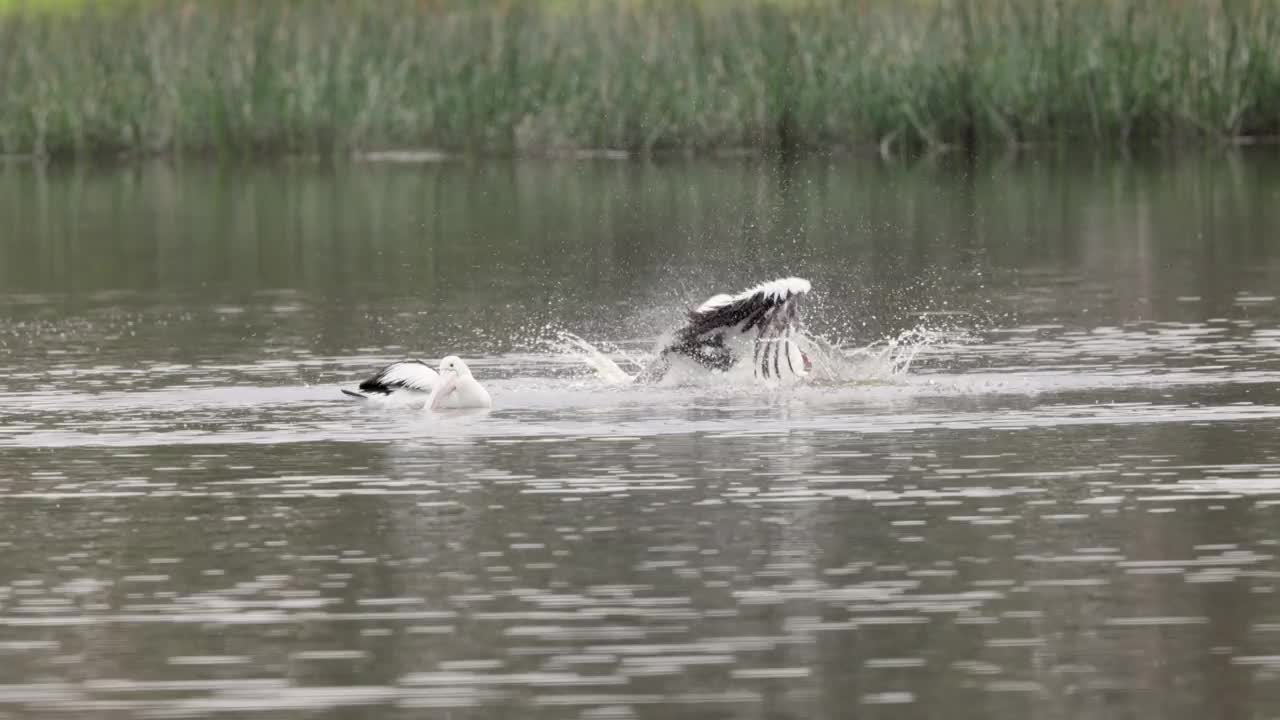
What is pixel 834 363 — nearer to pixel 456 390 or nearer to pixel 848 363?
pixel 848 363

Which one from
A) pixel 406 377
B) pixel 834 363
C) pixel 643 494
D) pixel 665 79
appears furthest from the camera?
pixel 665 79

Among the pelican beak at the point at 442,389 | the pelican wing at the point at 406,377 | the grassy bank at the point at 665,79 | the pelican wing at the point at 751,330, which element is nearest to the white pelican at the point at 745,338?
the pelican wing at the point at 751,330

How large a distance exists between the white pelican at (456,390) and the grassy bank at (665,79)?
2331cm

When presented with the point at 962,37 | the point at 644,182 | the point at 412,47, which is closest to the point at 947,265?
the point at 644,182

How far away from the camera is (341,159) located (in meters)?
42.3

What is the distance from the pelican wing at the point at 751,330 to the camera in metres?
17.8

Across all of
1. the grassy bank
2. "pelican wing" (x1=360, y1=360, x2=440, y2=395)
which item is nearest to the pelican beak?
"pelican wing" (x1=360, y1=360, x2=440, y2=395)

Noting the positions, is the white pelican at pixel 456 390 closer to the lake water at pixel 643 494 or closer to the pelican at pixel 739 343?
the lake water at pixel 643 494

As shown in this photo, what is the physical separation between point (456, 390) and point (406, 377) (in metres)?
0.55

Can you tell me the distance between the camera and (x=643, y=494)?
537 inches

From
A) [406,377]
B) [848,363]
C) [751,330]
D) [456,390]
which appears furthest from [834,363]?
[406,377]

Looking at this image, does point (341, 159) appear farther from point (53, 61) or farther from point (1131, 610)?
point (1131, 610)

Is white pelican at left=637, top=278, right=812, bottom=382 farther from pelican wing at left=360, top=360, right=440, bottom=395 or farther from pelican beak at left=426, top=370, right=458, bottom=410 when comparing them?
pelican beak at left=426, top=370, right=458, bottom=410

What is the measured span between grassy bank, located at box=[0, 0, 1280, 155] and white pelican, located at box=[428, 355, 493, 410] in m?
23.3
